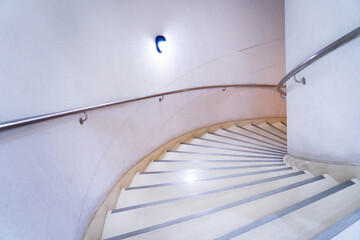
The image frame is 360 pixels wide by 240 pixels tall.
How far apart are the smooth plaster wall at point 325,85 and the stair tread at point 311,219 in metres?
0.35

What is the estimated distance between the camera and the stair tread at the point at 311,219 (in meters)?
0.86

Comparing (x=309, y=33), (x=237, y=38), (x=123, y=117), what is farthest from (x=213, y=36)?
(x=123, y=117)

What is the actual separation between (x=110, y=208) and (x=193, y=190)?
0.75 m

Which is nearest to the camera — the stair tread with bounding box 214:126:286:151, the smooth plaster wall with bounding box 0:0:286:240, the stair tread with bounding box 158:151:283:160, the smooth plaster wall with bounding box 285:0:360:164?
the smooth plaster wall with bounding box 0:0:286:240

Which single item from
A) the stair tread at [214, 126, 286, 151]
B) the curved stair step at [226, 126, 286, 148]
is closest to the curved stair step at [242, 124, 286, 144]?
the curved stair step at [226, 126, 286, 148]

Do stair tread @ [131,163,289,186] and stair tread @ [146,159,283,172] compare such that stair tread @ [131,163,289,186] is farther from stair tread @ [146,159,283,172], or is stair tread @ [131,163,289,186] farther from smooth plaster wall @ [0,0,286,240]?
smooth plaster wall @ [0,0,286,240]

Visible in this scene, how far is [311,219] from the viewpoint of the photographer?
0.92m

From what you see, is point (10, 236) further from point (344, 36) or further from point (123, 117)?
point (344, 36)

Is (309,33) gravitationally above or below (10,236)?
above

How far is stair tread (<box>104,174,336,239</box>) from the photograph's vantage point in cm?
104

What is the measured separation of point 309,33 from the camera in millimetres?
1517

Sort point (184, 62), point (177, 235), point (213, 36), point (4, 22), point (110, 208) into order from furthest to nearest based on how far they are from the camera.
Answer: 1. point (213, 36)
2. point (184, 62)
3. point (110, 208)
4. point (177, 235)
5. point (4, 22)

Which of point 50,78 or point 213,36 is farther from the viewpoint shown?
point 213,36

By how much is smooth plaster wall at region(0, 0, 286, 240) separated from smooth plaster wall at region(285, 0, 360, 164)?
154cm
